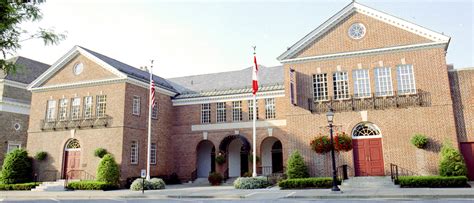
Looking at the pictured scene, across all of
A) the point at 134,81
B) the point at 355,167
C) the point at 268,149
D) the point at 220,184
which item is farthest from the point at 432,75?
the point at 134,81

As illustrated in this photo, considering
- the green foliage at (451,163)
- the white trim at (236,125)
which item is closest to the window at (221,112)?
the white trim at (236,125)

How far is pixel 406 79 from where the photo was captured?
70.3 ft

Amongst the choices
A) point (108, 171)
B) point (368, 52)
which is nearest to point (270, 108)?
point (368, 52)

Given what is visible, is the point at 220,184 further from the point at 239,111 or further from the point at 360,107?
the point at 360,107

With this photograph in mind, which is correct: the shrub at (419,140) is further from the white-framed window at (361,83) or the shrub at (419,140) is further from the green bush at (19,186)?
the green bush at (19,186)

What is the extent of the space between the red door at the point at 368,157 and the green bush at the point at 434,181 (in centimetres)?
279

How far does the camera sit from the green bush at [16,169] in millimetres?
25453

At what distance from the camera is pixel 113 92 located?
85.9ft

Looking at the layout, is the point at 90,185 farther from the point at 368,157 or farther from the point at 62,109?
the point at 368,157

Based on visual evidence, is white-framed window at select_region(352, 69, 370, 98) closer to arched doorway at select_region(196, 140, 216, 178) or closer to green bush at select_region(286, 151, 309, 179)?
green bush at select_region(286, 151, 309, 179)

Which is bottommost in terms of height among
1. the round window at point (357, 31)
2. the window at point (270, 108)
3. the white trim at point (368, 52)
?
the window at point (270, 108)

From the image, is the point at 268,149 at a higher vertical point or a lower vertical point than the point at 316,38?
lower

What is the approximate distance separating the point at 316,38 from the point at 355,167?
8152 millimetres

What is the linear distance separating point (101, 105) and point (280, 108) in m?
12.7
